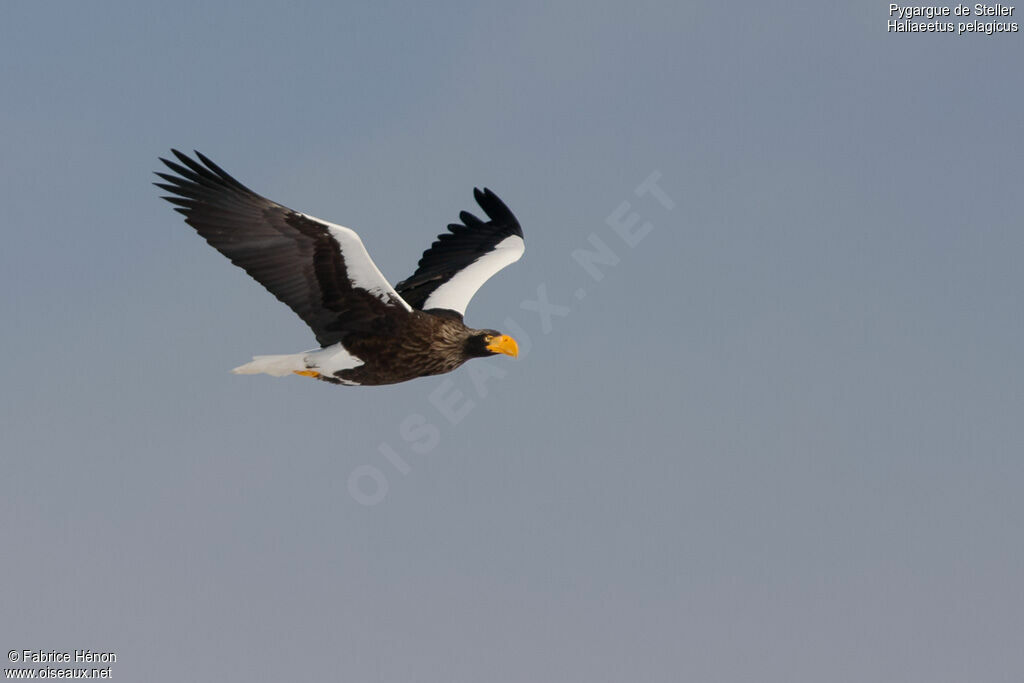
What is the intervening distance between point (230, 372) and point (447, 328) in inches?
97.3

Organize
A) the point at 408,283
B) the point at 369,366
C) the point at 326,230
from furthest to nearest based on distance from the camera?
the point at 408,283 < the point at 369,366 < the point at 326,230

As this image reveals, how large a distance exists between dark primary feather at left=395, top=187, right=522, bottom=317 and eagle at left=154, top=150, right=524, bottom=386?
95 centimetres

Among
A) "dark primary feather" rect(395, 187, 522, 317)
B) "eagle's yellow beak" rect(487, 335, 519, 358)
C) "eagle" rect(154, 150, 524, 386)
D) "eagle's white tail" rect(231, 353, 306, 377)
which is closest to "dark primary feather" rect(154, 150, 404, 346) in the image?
"eagle" rect(154, 150, 524, 386)

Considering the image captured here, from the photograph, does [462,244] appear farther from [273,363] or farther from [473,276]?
[273,363]

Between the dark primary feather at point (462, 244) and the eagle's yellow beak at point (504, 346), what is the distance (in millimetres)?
1806

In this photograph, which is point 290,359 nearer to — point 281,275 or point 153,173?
point 281,275

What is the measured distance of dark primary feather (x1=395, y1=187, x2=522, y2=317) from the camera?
50.6ft

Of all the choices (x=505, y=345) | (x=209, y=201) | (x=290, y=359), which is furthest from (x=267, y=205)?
(x=505, y=345)

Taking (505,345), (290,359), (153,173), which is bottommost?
(505,345)

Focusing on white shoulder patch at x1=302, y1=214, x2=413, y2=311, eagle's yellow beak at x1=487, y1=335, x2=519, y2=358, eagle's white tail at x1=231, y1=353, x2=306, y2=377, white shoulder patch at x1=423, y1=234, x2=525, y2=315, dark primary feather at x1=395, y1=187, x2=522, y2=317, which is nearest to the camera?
white shoulder patch at x1=302, y1=214, x2=413, y2=311

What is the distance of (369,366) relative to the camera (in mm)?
13250

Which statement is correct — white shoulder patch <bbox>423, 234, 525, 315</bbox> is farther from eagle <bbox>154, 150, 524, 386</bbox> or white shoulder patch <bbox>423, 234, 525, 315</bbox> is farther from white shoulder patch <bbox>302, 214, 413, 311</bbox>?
white shoulder patch <bbox>302, 214, 413, 311</bbox>

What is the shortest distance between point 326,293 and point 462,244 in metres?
3.90

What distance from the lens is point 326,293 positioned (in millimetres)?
12836
